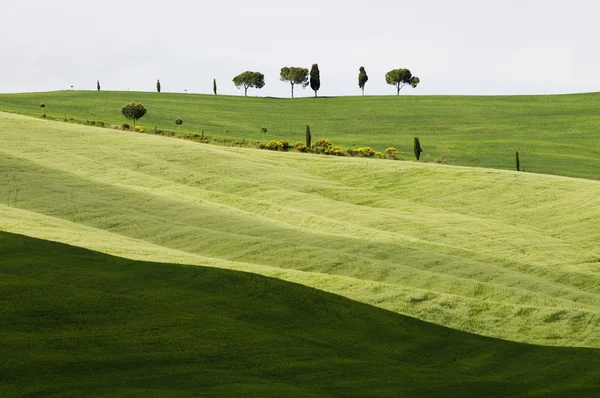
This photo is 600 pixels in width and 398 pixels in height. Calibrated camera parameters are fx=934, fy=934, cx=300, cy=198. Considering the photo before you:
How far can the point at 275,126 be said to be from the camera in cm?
10062

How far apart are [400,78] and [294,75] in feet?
60.9

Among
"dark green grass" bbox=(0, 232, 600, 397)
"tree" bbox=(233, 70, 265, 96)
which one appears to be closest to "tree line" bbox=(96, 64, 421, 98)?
"tree" bbox=(233, 70, 265, 96)

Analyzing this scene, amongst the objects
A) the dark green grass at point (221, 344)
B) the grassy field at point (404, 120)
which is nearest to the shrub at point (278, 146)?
the grassy field at point (404, 120)

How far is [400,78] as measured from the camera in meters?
163

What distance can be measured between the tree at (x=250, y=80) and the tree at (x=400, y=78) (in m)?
22.9

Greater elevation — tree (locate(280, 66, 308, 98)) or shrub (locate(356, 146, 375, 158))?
tree (locate(280, 66, 308, 98))

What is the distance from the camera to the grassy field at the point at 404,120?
275 feet

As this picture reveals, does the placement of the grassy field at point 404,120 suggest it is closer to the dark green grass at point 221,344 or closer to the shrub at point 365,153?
the shrub at point 365,153

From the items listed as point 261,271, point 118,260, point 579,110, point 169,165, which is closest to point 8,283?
point 118,260

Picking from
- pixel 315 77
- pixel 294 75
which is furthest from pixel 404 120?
pixel 294 75

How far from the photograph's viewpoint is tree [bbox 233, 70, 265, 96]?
169 metres

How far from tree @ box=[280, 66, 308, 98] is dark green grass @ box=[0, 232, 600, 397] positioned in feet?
462

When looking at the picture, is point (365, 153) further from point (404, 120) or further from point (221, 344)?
point (221, 344)

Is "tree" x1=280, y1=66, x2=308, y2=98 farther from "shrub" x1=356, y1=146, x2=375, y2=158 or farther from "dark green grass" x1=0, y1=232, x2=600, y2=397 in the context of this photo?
"dark green grass" x1=0, y1=232, x2=600, y2=397
